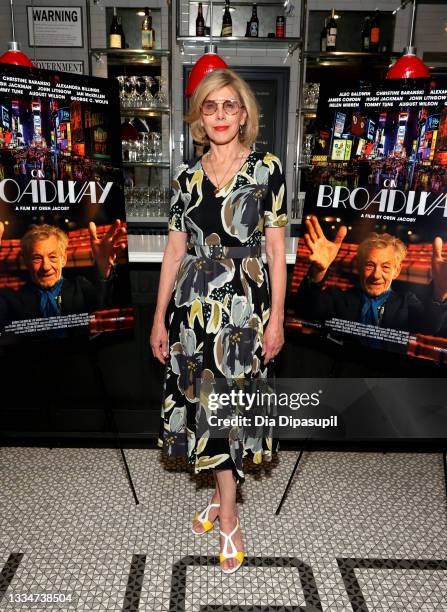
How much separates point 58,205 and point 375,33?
172 inches

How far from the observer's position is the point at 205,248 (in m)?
1.81

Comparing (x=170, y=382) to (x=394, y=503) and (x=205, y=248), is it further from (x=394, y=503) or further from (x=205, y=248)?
(x=394, y=503)

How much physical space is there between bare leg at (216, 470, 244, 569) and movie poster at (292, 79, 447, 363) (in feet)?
2.24

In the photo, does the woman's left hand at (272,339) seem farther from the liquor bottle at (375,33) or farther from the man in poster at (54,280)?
the liquor bottle at (375,33)

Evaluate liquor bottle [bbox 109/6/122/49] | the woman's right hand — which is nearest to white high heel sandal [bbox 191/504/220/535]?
the woman's right hand

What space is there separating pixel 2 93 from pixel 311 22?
14.0 feet

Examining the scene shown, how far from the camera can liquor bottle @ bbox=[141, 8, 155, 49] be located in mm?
5094

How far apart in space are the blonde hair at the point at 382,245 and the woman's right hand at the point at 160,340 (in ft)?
2.54

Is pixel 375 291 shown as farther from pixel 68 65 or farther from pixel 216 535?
pixel 68 65

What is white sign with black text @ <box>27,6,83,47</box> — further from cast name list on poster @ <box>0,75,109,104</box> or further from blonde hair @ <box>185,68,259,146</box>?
blonde hair @ <box>185,68,259,146</box>

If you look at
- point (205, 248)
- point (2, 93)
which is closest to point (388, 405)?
point (205, 248)

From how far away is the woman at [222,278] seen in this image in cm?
176

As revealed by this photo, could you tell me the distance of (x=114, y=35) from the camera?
500cm
